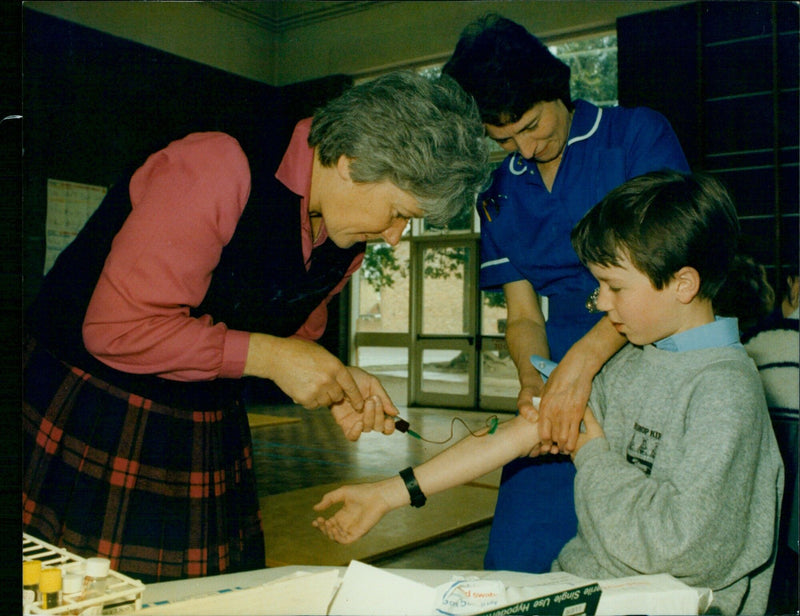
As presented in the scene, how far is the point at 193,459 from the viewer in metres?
1.13

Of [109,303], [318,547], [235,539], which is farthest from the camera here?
[318,547]

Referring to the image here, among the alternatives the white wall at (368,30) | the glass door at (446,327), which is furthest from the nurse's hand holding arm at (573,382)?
the glass door at (446,327)

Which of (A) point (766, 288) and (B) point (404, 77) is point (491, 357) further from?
(B) point (404, 77)

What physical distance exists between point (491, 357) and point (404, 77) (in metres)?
6.32

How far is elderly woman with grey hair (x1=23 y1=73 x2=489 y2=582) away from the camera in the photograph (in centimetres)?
96

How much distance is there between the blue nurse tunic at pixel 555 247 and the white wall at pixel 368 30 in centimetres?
382

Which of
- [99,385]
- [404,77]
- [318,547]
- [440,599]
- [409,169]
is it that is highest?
[404,77]

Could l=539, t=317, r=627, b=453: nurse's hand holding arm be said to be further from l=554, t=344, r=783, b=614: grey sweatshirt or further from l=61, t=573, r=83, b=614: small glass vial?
l=61, t=573, r=83, b=614: small glass vial

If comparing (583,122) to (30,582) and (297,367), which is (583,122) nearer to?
(297,367)

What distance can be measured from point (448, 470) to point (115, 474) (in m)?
0.54

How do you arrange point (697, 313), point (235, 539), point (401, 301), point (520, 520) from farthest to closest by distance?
point (401, 301) < point (520, 520) < point (235, 539) < point (697, 313)

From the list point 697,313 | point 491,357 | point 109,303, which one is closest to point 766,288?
point 697,313

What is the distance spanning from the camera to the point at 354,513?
1079 mm

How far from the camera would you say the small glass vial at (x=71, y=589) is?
0.62m
